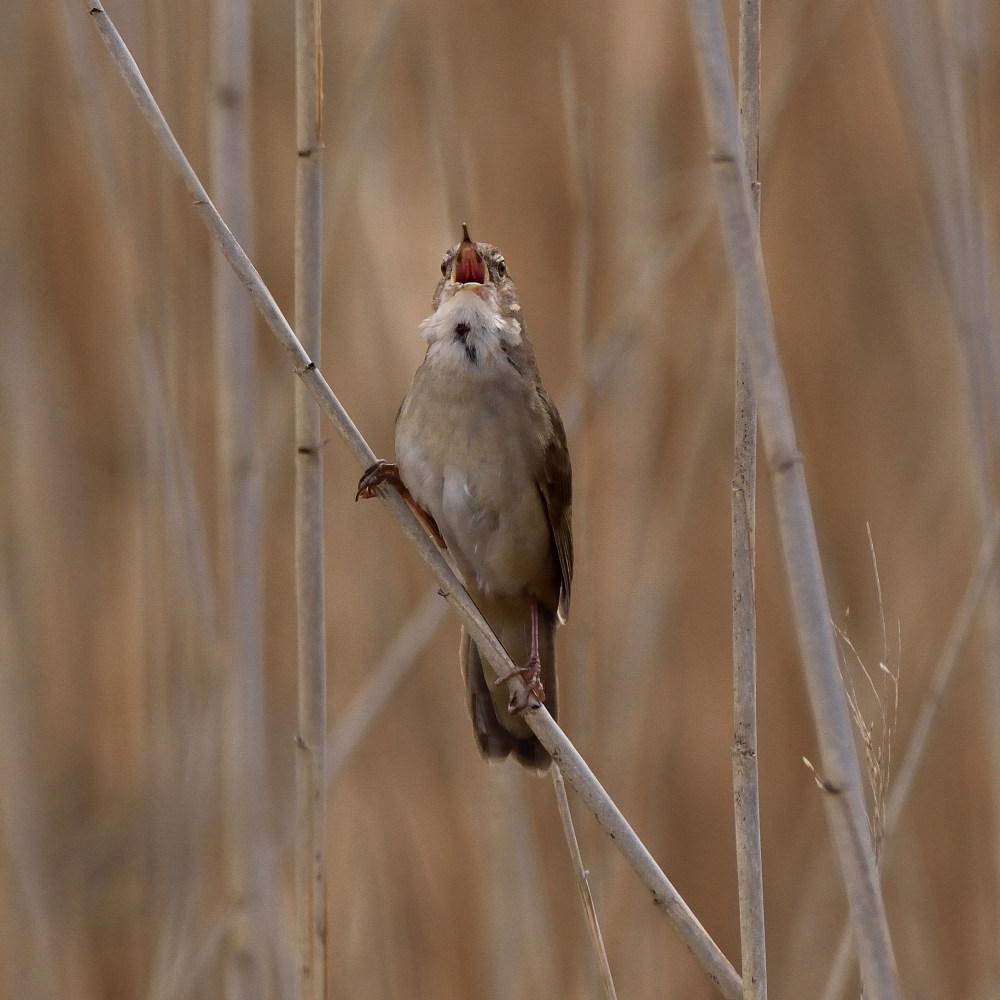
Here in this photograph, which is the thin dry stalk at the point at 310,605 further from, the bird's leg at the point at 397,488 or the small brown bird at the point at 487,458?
the small brown bird at the point at 487,458

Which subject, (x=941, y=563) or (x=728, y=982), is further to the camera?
(x=941, y=563)

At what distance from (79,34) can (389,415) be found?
1161mm

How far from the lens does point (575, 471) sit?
2.60 metres

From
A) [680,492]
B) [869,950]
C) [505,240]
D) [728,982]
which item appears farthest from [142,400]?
[869,950]

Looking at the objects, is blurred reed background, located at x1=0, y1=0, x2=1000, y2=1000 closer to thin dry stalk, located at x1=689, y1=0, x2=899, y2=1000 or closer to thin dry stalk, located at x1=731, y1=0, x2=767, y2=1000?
thin dry stalk, located at x1=731, y1=0, x2=767, y2=1000

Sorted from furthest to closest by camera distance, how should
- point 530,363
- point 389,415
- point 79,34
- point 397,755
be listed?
point 397,755
point 389,415
point 530,363
point 79,34

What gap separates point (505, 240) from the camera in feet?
12.5

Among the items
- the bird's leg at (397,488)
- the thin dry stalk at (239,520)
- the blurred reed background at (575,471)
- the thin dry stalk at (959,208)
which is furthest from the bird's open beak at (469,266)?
the thin dry stalk at (959,208)

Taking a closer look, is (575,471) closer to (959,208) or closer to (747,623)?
(959,208)

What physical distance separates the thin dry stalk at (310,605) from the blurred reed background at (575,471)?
0.99 feet

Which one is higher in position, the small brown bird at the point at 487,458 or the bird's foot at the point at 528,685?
the small brown bird at the point at 487,458

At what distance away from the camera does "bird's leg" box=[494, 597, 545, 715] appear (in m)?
1.99

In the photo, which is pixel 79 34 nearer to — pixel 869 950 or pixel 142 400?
pixel 142 400

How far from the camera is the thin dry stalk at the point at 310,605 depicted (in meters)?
1.75
